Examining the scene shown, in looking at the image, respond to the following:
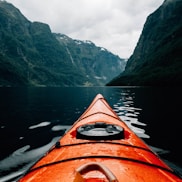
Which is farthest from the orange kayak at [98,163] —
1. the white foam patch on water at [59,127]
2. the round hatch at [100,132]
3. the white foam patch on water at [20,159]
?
the white foam patch on water at [59,127]

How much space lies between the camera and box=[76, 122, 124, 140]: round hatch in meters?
5.12

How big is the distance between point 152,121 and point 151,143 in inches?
224

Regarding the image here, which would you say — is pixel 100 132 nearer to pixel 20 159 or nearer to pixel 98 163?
pixel 98 163

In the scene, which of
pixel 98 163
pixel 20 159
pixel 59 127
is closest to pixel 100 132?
pixel 98 163

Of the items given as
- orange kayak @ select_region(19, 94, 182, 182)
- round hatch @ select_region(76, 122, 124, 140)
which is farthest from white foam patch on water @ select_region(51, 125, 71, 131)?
orange kayak @ select_region(19, 94, 182, 182)

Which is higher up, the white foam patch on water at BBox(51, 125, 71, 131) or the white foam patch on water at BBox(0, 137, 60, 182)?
the white foam patch on water at BBox(51, 125, 71, 131)

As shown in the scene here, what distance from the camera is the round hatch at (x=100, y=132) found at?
512 centimetres

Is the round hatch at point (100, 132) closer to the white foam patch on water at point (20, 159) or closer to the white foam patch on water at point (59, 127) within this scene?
the white foam patch on water at point (20, 159)

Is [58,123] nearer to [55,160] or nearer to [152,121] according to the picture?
[152,121]

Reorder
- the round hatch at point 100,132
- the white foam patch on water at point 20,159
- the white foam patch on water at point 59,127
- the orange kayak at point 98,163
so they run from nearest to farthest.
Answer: the orange kayak at point 98,163 → the round hatch at point 100,132 → the white foam patch on water at point 20,159 → the white foam patch on water at point 59,127

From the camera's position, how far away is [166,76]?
13638cm

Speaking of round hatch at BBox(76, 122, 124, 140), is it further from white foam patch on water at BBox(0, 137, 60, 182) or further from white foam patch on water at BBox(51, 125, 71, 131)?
white foam patch on water at BBox(51, 125, 71, 131)

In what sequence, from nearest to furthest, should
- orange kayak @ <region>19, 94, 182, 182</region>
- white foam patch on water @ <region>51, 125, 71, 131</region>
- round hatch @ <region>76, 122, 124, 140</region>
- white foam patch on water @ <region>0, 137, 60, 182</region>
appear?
1. orange kayak @ <region>19, 94, 182, 182</region>
2. round hatch @ <region>76, 122, 124, 140</region>
3. white foam patch on water @ <region>0, 137, 60, 182</region>
4. white foam patch on water @ <region>51, 125, 71, 131</region>

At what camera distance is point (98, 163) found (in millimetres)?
2775
